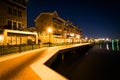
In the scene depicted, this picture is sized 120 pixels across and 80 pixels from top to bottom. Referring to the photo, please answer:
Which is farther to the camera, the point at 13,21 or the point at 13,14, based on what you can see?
the point at 13,14

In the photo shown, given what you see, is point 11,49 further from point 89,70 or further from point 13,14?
point 13,14

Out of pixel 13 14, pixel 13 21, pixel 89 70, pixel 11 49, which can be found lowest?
pixel 89 70

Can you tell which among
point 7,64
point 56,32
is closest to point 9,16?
point 7,64

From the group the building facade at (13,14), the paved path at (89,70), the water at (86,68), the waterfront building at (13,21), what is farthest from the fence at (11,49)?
the building facade at (13,14)

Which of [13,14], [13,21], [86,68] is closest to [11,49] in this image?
[13,21]

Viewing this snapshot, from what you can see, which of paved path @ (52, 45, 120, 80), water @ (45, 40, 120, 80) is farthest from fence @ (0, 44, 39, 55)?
paved path @ (52, 45, 120, 80)

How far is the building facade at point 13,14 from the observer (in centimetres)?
2402

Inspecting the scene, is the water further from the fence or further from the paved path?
the fence

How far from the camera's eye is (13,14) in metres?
26.4

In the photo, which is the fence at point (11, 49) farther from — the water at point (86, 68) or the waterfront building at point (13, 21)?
the water at point (86, 68)

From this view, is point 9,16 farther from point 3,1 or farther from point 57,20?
point 57,20

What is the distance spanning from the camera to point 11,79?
7293 mm

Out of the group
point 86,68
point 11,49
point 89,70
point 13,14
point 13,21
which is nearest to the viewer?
point 11,49

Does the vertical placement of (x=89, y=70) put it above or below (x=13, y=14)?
below
